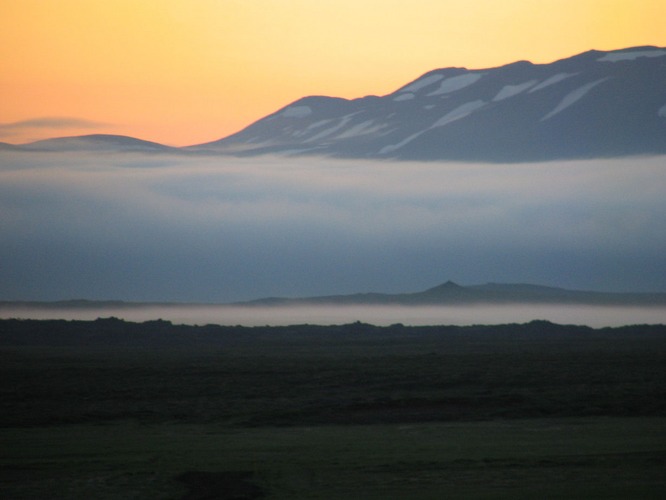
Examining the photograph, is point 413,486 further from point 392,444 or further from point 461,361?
point 461,361

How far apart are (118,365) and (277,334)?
4385cm

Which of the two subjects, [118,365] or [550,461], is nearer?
[550,461]

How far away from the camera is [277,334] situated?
327 feet

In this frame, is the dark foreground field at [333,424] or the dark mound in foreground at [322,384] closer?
the dark foreground field at [333,424]

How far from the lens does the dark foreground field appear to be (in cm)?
2056

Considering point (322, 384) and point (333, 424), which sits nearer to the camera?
point (333, 424)

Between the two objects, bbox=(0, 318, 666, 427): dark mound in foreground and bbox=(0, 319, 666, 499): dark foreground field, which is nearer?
bbox=(0, 319, 666, 499): dark foreground field

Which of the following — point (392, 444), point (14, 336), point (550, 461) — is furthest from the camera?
point (14, 336)

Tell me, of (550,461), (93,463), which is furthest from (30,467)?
(550,461)

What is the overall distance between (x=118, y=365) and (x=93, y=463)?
33.1 meters

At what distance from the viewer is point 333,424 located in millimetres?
34031

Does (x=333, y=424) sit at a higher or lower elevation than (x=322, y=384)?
lower

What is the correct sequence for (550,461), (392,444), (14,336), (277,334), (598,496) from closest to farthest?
1. (598,496)
2. (550,461)
3. (392,444)
4. (14,336)
5. (277,334)

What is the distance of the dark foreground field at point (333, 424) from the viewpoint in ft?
67.5
